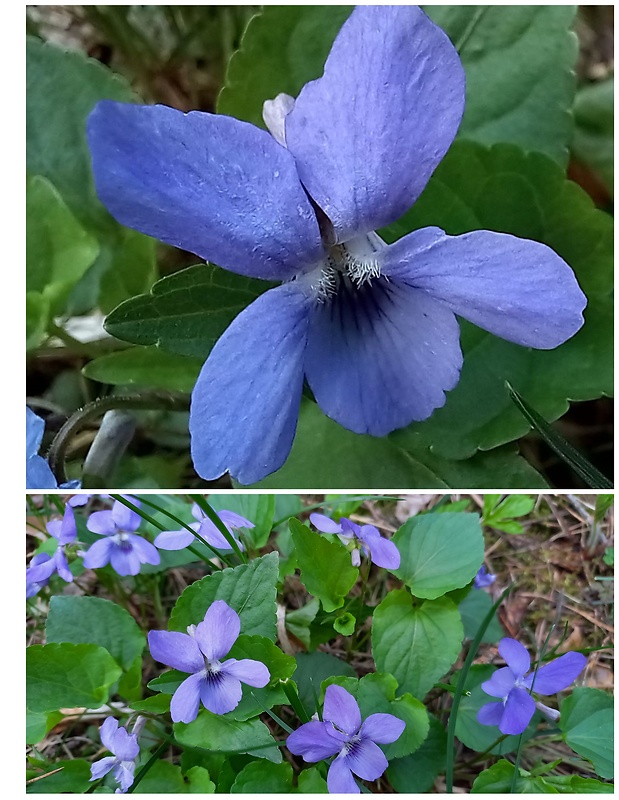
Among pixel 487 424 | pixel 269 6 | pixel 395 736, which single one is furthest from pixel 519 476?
pixel 269 6

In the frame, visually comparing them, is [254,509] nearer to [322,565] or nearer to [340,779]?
[322,565]

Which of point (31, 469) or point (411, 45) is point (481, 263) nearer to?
point (411, 45)

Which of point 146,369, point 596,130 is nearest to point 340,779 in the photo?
point 146,369

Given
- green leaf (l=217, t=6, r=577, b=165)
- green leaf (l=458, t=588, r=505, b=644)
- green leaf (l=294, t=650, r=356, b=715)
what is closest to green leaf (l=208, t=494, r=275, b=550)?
green leaf (l=294, t=650, r=356, b=715)

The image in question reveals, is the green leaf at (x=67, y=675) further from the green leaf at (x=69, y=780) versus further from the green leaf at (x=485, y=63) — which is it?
the green leaf at (x=485, y=63)

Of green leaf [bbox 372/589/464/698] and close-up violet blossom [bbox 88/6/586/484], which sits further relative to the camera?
green leaf [bbox 372/589/464/698]

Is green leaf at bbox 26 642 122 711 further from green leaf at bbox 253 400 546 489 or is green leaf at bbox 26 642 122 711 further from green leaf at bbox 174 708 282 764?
green leaf at bbox 253 400 546 489

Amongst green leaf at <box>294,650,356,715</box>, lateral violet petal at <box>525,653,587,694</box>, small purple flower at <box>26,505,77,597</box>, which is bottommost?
lateral violet petal at <box>525,653,587,694</box>

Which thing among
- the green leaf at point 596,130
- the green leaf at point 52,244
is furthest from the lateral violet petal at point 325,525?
the green leaf at point 596,130
